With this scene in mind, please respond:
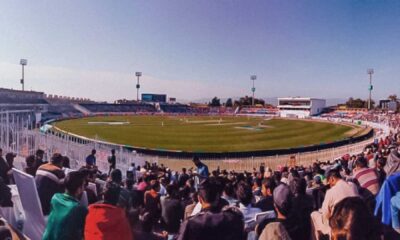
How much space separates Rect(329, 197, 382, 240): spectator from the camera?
234cm

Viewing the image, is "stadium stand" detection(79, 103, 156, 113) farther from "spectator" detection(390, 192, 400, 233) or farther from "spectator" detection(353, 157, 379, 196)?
"spectator" detection(390, 192, 400, 233)

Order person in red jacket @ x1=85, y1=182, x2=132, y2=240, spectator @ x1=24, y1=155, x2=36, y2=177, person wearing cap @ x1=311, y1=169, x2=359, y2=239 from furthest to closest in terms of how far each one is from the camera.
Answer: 1. spectator @ x1=24, y1=155, x2=36, y2=177
2. person wearing cap @ x1=311, y1=169, x2=359, y2=239
3. person in red jacket @ x1=85, y1=182, x2=132, y2=240

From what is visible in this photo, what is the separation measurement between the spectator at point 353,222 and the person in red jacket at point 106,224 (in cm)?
228

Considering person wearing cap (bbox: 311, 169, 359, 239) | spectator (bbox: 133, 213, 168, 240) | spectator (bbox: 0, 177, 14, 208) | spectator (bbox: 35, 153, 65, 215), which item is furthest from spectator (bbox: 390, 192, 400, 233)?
spectator (bbox: 0, 177, 14, 208)

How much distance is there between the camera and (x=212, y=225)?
3.12m

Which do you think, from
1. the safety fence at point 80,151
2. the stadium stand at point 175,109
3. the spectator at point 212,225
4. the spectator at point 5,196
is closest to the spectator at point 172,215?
the spectator at point 212,225

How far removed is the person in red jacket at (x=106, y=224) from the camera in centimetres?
355

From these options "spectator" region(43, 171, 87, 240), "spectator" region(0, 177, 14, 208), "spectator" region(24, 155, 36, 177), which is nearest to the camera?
"spectator" region(43, 171, 87, 240)

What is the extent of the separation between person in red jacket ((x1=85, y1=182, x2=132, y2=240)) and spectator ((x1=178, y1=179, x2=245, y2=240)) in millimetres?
851

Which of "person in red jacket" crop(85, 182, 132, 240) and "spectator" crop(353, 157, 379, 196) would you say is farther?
"spectator" crop(353, 157, 379, 196)

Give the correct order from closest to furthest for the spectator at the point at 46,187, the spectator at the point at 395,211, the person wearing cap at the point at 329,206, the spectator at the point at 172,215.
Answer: the person wearing cap at the point at 329,206, the spectator at the point at 395,211, the spectator at the point at 46,187, the spectator at the point at 172,215

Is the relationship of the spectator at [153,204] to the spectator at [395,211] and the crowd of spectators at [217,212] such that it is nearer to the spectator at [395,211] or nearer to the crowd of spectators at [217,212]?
the crowd of spectators at [217,212]

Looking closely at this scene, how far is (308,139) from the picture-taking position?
39.9m

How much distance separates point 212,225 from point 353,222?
4.23 feet
